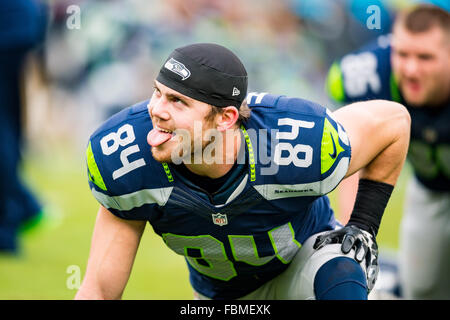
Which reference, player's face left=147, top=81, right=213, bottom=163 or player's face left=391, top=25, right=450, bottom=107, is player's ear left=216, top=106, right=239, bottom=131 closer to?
player's face left=147, top=81, right=213, bottom=163

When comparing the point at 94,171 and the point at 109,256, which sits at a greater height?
the point at 94,171

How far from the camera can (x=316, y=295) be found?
3203 millimetres

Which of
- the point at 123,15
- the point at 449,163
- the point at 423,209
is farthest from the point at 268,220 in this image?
the point at 123,15

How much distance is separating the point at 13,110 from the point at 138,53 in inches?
187

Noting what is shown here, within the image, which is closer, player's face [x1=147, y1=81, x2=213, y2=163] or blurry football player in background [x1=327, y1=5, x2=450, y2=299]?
player's face [x1=147, y1=81, x2=213, y2=163]

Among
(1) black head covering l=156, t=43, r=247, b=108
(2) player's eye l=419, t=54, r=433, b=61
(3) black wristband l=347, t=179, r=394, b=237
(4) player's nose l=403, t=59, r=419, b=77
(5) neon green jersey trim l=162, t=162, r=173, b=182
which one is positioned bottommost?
(3) black wristband l=347, t=179, r=394, b=237

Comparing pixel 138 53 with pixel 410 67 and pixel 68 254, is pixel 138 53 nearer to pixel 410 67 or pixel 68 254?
pixel 68 254

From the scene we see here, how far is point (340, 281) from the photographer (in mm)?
3084

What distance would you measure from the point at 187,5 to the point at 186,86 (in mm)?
8098

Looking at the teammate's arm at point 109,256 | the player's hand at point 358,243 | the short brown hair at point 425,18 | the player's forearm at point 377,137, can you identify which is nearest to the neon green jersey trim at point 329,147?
the player's forearm at point 377,137

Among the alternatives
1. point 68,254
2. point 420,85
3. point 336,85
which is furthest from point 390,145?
point 68,254

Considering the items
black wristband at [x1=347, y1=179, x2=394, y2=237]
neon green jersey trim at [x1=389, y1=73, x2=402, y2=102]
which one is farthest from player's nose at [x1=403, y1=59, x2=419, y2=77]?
black wristband at [x1=347, y1=179, x2=394, y2=237]

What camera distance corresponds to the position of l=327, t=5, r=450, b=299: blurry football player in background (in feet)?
14.8

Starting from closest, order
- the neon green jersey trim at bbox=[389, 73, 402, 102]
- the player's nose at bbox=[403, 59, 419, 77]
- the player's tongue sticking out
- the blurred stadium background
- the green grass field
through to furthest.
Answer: the player's tongue sticking out
the player's nose at bbox=[403, 59, 419, 77]
the neon green jersey trim at bbox=[389, 73, 402, 102]
the green grass field
the blurred stadium background
